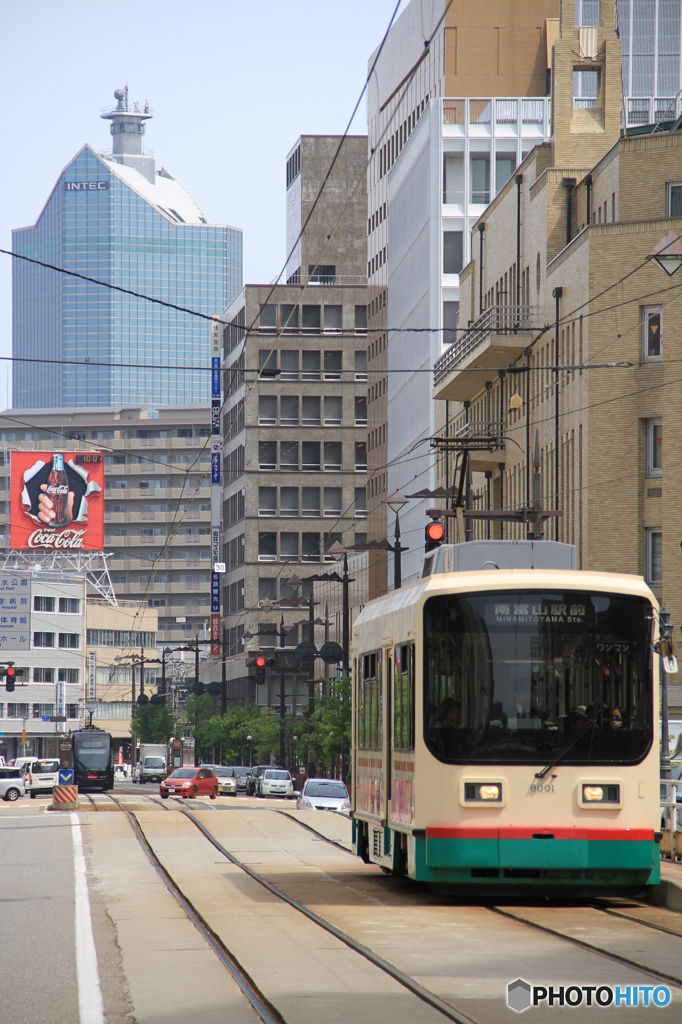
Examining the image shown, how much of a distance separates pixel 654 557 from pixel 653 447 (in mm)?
3015

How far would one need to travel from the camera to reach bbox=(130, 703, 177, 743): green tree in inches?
5089

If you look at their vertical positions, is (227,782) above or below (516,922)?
below

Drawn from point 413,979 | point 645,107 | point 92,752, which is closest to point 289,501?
point 645,107

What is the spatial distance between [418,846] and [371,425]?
89.7 meters

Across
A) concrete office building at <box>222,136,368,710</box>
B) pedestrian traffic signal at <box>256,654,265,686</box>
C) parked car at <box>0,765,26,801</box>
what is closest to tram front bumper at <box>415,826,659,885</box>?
pedestrian traffic signal at <box>256,654,265,686</box>

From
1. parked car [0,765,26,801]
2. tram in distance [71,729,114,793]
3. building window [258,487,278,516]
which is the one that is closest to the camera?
parked car [0,765,26,801]

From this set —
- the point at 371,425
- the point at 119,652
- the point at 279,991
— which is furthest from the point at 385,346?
the point at 279,991

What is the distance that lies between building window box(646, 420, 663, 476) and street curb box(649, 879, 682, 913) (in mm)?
32355

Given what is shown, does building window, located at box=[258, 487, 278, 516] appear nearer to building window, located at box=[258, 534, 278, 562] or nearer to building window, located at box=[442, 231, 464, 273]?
building window, located at box=[258, 534, 278, 562]

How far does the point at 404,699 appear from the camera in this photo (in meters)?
16.5

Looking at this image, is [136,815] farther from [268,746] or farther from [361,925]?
[268,746]

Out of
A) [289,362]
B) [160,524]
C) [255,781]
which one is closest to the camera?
[255,781]

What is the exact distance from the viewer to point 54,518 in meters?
124

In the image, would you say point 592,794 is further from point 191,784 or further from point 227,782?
point 227,782
